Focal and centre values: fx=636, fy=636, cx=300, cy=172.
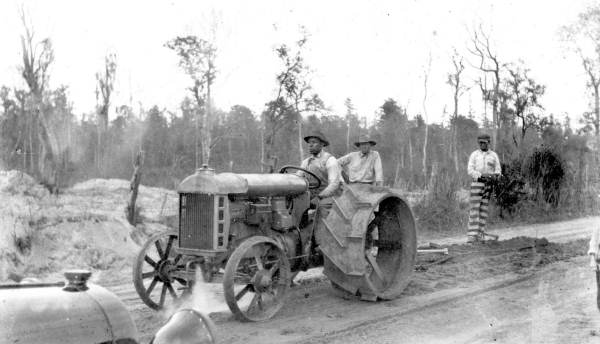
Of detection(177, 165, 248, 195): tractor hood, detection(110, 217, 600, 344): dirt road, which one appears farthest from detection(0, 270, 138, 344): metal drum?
detection(177, 165, 248, 195): tractor hood

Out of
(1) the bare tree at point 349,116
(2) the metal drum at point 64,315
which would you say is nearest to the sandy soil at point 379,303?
(2) the metal drum at point 64,315

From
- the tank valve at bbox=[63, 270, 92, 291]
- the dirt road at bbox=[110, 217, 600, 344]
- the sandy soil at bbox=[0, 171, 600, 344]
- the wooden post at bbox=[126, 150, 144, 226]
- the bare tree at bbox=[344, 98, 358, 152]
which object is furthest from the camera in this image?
the bare tree at bbox=[344, 98, 358, 152]

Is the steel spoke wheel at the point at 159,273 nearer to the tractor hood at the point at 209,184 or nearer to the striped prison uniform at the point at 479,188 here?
the tractor hood at the point at 209,184

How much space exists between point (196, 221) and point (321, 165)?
2.05m

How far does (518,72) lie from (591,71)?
14.1 feet

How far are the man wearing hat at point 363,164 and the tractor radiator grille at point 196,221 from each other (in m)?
2.82

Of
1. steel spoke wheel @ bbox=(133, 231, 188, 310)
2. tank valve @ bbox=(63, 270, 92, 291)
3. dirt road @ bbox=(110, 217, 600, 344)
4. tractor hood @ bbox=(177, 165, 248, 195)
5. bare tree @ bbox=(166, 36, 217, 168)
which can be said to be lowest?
dirt road @ bbox=(110, 217, 600, 344)

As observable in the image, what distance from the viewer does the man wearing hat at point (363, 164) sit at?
28.5ft

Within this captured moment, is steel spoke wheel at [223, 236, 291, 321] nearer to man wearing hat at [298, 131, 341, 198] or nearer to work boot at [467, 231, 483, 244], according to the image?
man wearing hat at [298, 131, 341, 198]

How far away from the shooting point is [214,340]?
1835 millimetres

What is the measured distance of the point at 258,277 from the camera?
6141mm

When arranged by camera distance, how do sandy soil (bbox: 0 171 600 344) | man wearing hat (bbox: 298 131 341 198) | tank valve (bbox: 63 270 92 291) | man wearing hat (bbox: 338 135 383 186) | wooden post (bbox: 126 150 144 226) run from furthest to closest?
wooden post (bbox: 126 150 144 226) < man wearing hat (bbox: 338 135 383 186) < man wearing hat (bbox: 298 131 341 198) < sandy soil (bbox: 0 171 600 344) < tank valve (bbox: 63 270 92 291)

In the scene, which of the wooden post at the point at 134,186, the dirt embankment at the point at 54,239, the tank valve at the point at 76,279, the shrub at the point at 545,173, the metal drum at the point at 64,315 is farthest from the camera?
the shrub at the point at 545,173

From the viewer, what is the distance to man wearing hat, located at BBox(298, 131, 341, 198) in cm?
751
